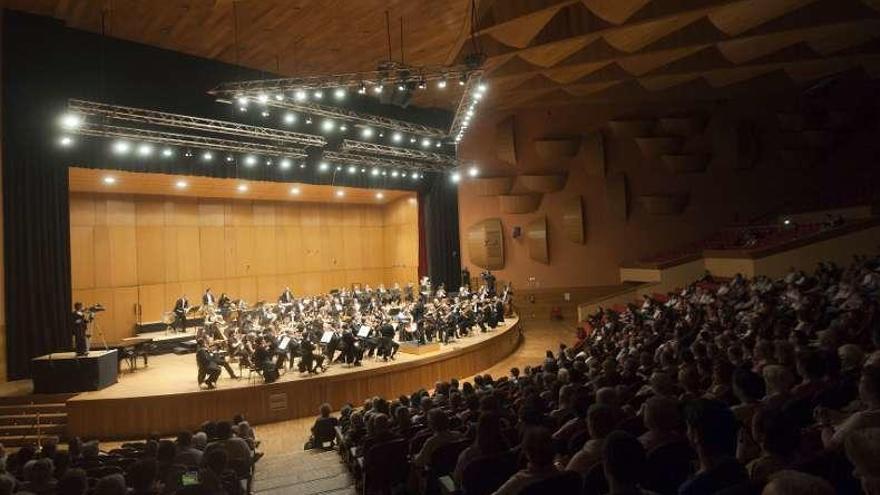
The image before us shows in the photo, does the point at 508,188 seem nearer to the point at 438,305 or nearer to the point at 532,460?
the point at 438,305

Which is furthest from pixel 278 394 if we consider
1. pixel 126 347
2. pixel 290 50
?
pixel 290 50

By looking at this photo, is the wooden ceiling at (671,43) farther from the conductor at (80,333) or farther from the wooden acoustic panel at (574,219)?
the conductor at (80,333)

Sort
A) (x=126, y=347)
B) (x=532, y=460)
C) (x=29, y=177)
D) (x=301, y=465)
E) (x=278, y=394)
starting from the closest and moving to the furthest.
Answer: (x=532, y=460), (x=301, y=465), (x=278, y=394), (x=29, y=177), (x=126, y=347)

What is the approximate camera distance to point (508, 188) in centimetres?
2036

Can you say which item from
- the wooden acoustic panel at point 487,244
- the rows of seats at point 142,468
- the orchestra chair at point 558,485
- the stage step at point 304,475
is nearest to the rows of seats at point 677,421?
the orchestra chair at point 558,485

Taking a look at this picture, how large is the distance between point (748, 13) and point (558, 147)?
8.72m

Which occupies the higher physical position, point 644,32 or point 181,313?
point 644,32

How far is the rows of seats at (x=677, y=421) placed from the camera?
238 cm

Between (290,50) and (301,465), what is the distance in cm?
924

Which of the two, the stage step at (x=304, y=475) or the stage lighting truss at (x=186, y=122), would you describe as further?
the stage lighting truss at (x=186, y=122)

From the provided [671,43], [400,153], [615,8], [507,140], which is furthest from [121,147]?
[507,140]

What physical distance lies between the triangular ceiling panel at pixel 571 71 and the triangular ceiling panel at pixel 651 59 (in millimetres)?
595

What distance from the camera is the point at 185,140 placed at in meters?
13.1

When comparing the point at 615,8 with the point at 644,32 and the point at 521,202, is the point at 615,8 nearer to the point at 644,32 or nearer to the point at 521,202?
the point at 644,32
